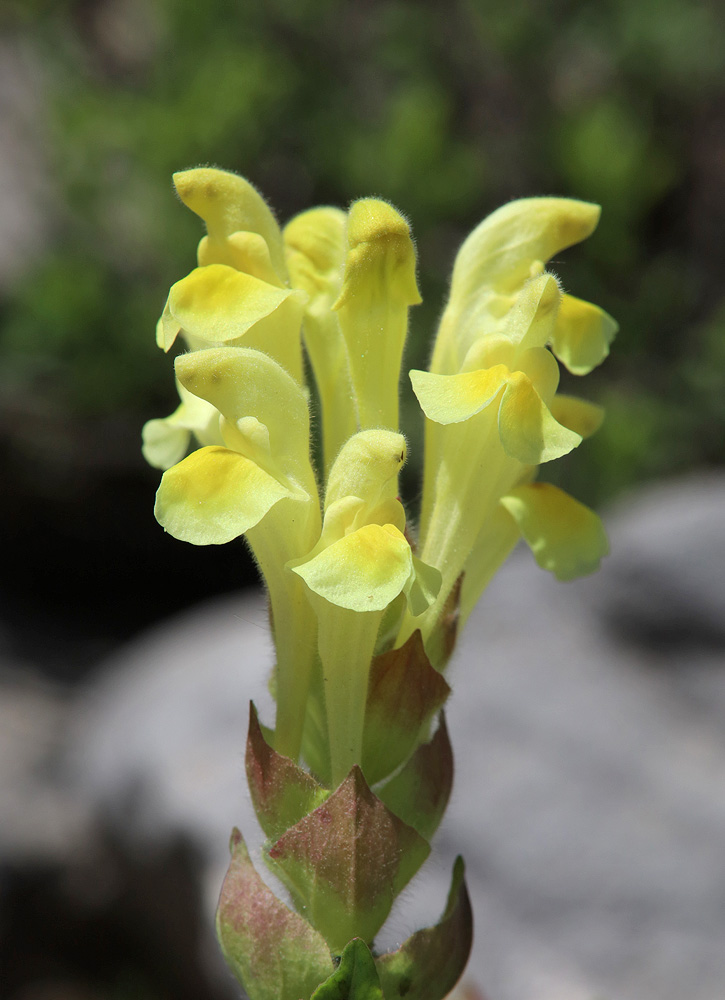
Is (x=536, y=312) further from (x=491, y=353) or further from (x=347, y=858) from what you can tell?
(x=347, y=858)

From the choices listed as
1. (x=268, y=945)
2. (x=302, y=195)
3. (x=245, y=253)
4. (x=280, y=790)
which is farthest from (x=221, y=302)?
(x=302, y=195)

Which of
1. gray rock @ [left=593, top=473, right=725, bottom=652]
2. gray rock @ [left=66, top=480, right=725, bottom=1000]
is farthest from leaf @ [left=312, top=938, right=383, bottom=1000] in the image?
gray rock @ [left=593, top=473, right=725, bottom=652]

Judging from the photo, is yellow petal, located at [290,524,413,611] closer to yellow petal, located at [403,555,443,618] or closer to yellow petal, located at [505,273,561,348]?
yellow petal, located at [403,555,443,618]

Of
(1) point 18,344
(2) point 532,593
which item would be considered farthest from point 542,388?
(1) point 18,344

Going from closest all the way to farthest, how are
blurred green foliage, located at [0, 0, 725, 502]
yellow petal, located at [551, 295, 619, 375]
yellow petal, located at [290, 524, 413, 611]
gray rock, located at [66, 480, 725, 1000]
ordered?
yellow petal, located at [290, 524, 413, 611]
yellow petal, located at [551, 295, 619, 375]
gray rock, located at [66, 480, 725, 1000]
blurred green foliage, located at [0, 0, 725, 502]

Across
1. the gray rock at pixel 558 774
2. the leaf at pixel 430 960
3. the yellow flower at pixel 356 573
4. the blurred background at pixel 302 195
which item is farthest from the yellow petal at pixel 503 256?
the blurred background at pixel 302 195
